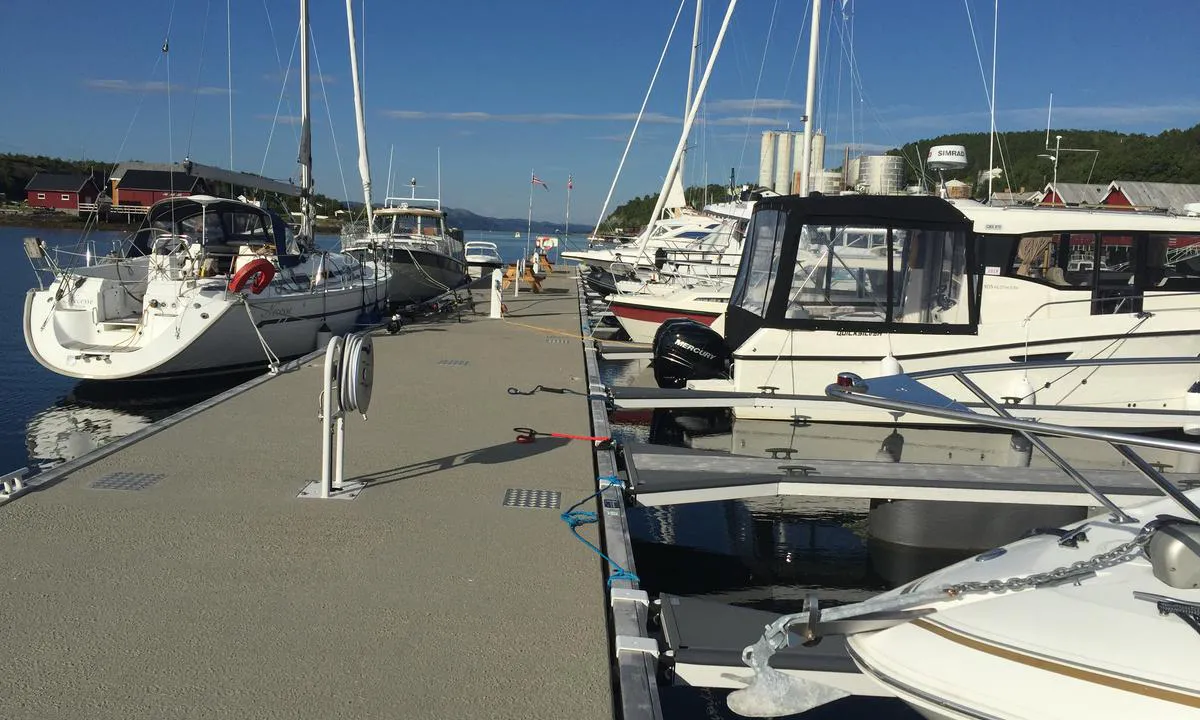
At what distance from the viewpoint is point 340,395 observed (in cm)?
575

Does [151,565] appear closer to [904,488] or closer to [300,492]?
[300,492]

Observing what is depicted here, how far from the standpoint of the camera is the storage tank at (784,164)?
29938 millimetres

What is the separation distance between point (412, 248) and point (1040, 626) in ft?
67.3

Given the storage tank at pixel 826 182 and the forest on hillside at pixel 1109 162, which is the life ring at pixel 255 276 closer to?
the storage tank at pixel 826 182

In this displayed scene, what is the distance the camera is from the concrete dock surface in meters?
3.45

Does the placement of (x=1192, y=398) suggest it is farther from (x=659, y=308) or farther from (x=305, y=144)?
(x=305, y=144)

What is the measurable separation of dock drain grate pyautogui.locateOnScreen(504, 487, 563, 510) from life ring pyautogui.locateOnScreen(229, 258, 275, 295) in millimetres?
8257

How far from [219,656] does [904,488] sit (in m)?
4.69

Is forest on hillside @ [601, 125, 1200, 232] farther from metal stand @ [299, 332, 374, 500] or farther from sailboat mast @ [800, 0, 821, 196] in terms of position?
metal stand @ [299, 332, 374, 500]

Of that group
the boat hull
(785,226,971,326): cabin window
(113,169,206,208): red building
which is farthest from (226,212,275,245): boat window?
(785,226,971,326): cabin window

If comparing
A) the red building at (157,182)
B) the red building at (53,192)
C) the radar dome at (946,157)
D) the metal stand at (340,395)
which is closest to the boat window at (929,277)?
the radar dome at (946,157)

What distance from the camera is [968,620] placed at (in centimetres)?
354

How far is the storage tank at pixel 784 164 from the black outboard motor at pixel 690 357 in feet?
64.8

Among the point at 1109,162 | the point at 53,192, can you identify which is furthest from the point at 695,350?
the point at 53,192
